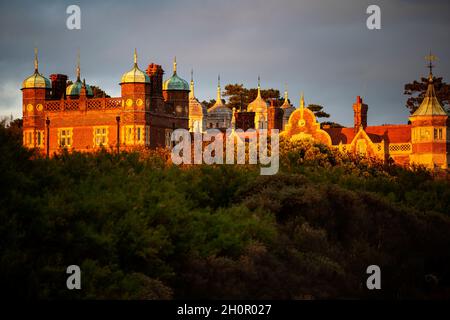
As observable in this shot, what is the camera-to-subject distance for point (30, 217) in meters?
22.8

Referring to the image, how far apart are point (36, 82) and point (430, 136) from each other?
3420 centimetres

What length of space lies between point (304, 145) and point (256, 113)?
235 feet

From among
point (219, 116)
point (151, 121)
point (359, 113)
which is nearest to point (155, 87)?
point (151, 121)

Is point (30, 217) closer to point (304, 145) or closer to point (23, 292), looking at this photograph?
point (23, 292)

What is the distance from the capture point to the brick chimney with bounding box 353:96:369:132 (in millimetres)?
92688

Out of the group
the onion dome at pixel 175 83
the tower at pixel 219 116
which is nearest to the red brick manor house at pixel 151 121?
the onion dome at pixel 175 83

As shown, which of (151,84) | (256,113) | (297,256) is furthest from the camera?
(256,113)

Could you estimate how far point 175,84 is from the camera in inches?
3541

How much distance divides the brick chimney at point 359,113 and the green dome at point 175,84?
50.2 ft

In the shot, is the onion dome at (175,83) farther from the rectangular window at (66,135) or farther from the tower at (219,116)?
the tower at (219,116)

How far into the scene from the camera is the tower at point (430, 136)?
90125mm
